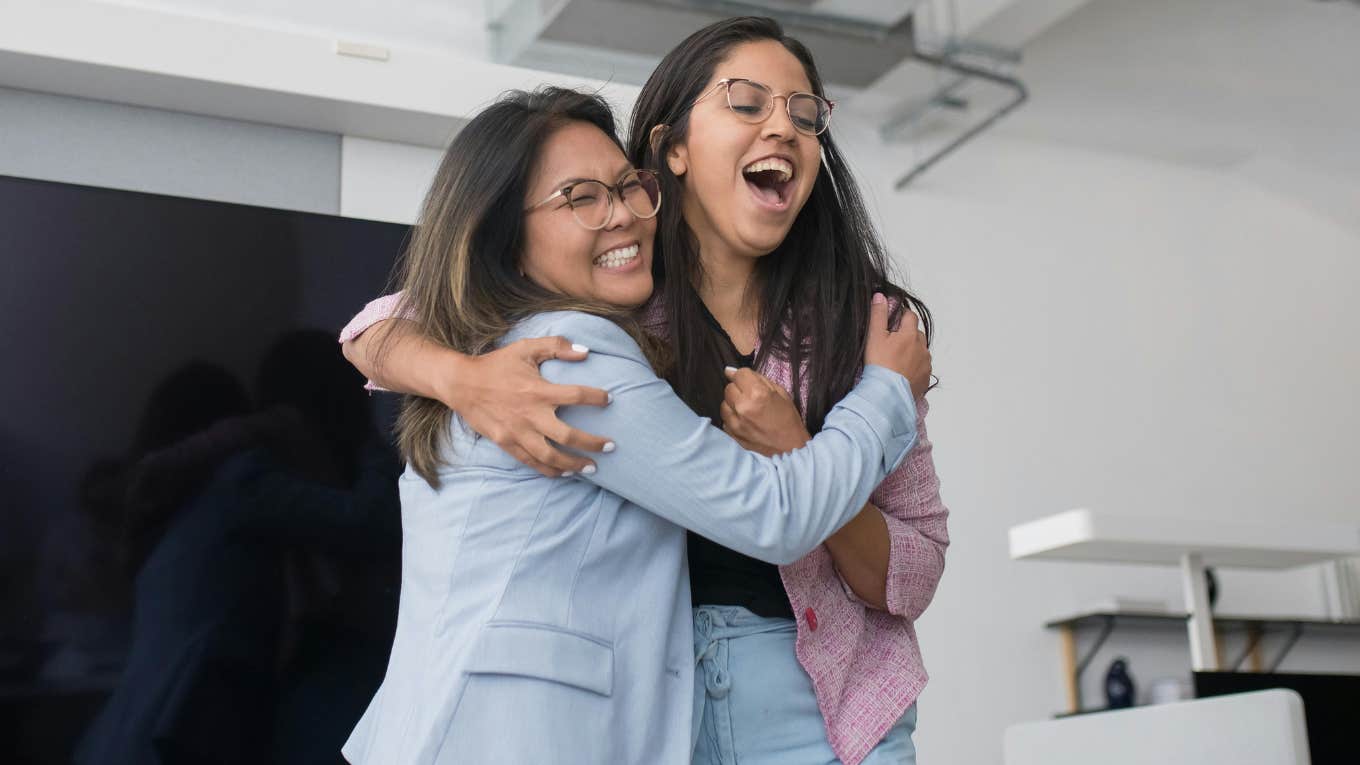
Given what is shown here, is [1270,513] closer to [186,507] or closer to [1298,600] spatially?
[1298,600]

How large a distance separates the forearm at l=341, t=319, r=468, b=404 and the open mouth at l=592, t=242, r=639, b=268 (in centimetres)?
21

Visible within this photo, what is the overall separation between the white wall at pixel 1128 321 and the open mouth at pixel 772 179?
3.38m

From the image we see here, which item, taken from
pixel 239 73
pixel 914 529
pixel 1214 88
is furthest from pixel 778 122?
pixel 1214 88

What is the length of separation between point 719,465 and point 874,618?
358mm

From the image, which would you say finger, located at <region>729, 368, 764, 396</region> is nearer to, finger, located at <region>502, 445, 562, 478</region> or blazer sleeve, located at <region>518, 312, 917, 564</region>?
blazer sleeve, located at <region>518, 312, 917, 564</region>

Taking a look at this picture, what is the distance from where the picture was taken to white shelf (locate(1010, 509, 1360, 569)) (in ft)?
12.5

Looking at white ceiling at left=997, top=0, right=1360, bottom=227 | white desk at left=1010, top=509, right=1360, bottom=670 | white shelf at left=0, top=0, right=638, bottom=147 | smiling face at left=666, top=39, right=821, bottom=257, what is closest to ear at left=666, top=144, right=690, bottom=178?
smiling face at left=666, top=39, right=821, bottom=257

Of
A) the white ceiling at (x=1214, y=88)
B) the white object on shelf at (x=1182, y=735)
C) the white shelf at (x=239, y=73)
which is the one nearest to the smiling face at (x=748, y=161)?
the white object on shelf at (x=1182, y=735)

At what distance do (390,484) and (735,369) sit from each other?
189cm

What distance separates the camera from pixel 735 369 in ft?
5.00

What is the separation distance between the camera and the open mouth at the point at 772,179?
1661mm

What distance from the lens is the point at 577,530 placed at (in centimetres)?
133

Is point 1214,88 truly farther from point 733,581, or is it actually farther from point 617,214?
point 733,581

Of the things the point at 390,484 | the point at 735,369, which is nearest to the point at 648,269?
the point at 735,369
